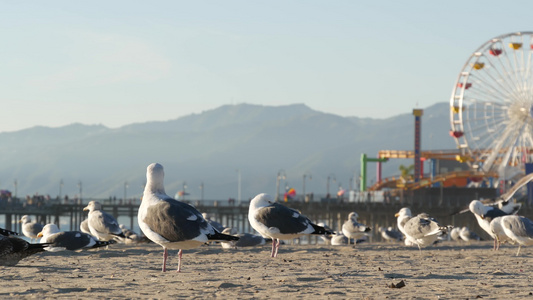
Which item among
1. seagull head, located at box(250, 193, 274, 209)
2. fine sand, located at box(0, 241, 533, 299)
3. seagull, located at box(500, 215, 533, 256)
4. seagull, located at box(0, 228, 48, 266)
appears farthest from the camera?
seagull, located at box(500, 215, 533, 256)

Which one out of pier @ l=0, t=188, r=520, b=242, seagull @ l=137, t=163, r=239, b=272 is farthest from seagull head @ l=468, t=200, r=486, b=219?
pier @ l=0, t=188, r=520, b=242

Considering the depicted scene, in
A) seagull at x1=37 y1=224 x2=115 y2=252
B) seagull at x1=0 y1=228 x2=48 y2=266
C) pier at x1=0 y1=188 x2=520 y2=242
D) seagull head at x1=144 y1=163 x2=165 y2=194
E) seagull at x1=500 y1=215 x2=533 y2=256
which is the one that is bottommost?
pier at x1=0 y1=188 x2=520 y2=242

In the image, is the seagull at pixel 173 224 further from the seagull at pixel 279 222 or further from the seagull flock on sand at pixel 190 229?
the seagull at pixel 279 222

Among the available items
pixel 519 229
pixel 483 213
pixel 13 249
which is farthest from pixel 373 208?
pixel 13 249

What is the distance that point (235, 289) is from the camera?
11.5 metres

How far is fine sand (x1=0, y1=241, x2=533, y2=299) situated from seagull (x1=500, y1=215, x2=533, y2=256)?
2038 mm

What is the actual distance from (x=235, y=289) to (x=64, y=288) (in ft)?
7.92

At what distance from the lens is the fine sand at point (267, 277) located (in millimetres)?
11062

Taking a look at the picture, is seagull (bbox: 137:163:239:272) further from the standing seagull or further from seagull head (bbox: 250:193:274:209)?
the standing seagull

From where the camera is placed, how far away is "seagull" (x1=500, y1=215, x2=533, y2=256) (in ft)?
66.9

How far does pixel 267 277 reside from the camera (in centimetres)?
1313

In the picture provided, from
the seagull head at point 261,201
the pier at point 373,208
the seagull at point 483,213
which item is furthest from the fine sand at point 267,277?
the pier at point 373,208

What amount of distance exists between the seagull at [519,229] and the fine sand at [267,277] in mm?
2038

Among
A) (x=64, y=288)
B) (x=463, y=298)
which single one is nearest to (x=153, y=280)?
(x=64, y=288)
